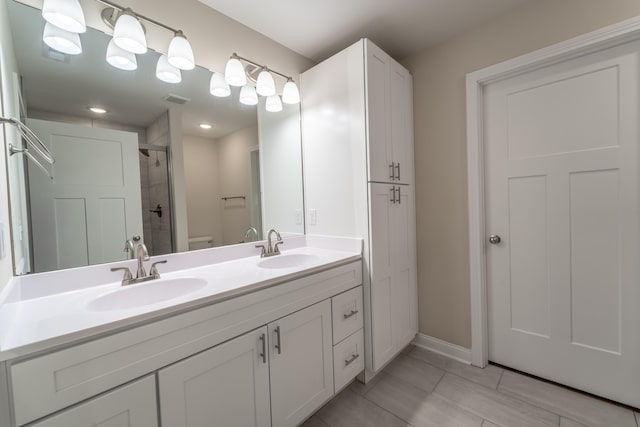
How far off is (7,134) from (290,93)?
1473mm

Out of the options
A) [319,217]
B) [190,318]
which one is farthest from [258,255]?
[190,318]

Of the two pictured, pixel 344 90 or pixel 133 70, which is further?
pixel 344 90

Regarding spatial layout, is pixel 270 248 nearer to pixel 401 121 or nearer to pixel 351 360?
pixel 351 360

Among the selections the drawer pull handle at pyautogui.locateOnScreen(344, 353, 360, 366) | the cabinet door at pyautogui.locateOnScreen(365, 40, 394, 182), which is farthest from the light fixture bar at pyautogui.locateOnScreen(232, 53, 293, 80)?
the drawer pull handle at pyautogui.locateOnScreen(344, 353, 360, 366)

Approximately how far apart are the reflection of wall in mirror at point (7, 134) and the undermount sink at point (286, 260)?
1.04 meters

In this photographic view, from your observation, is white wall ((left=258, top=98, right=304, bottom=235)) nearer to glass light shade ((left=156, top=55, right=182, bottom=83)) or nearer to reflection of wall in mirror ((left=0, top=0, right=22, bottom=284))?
glass light shade ((left=156, top=55, right=182, bottom=83))

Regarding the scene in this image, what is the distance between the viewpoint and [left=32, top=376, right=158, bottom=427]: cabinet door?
0.71 m

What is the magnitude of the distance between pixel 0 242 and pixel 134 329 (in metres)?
0.52

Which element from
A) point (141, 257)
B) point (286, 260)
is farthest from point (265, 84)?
point (141, 257)

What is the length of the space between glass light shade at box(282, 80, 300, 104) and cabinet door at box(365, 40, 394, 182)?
569mm

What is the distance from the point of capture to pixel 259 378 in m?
1.14

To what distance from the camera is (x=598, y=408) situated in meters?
1.47

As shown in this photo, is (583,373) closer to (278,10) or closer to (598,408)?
(598,408)

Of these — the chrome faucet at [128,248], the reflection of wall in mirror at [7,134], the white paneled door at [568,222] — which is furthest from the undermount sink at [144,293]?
the white paneled door at [568,222]
